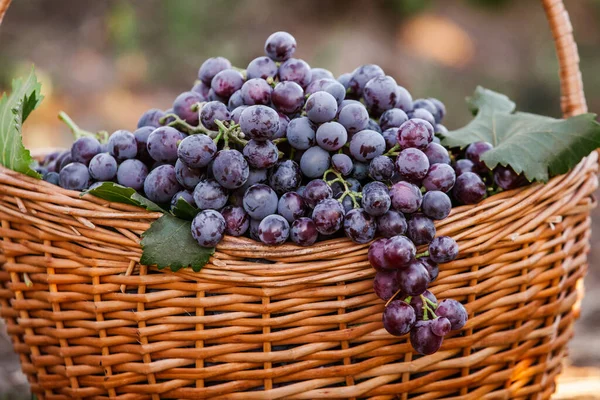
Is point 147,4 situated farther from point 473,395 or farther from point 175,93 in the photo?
point 473,395

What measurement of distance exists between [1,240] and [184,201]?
0.38m

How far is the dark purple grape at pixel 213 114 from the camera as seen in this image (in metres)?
0.94

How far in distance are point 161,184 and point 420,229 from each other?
40cm

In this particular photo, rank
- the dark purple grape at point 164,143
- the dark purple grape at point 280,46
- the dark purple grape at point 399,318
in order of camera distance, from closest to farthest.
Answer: the dark purple grape at point 399,318
the dark purple grape at point 164,143
the dark purple grape at point 280,46

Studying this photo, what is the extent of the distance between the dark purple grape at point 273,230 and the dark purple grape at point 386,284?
147 mm

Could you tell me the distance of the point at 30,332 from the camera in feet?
3.33

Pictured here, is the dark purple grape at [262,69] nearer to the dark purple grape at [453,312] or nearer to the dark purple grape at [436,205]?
the dark purple grape at [436,205]

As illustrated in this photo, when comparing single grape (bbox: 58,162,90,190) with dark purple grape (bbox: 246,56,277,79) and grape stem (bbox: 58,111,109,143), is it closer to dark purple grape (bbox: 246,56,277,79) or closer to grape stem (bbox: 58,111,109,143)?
grape stem (bbox: 58,111,109,143)

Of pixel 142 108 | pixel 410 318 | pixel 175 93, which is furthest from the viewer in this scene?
pixel 175 93

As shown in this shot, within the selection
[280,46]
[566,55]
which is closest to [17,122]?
[280,46]

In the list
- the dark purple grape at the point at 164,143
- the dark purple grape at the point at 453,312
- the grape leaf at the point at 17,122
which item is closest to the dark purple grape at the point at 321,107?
the dark purple grape at the point at 164,143

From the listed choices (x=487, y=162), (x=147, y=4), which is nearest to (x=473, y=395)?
(x=487, y=162)

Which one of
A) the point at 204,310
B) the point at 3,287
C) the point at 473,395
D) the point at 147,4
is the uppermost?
the point at 147,4

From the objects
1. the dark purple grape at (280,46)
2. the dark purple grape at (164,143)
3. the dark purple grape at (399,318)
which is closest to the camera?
the dark purple grape at (399,318)
